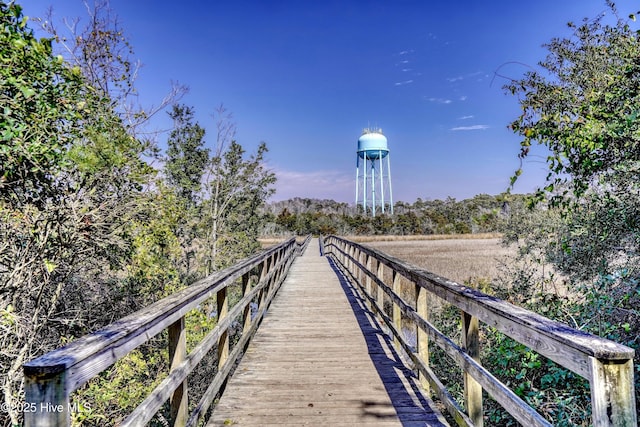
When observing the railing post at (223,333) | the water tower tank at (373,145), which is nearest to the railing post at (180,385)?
the railing post at (223,333)

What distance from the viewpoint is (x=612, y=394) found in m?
1.17

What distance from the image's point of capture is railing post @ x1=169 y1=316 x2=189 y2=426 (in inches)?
83.7

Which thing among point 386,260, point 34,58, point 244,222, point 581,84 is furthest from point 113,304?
point 244,222

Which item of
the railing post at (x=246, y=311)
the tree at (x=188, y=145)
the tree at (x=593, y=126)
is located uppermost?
the tree at (x=188, y=145)

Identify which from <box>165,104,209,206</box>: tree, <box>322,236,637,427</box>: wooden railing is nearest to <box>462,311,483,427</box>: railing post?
<box>322,236,637,427</box>: wooden railing

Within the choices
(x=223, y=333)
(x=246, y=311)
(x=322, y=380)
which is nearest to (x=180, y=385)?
(x=223, y=333)

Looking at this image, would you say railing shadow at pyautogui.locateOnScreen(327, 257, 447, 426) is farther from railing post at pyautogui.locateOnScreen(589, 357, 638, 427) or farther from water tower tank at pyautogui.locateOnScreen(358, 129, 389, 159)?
water tower tank at pyautogui.locateOnScreen(358, 129, 389, 159)

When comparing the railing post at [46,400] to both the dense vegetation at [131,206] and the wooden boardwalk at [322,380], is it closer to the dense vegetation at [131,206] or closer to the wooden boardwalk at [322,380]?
the wooden boardwalk at [322,380]

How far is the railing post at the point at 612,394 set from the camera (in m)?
1.16

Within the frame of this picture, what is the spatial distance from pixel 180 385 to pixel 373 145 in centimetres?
4085

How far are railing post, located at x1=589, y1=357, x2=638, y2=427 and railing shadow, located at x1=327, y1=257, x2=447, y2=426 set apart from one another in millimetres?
1544

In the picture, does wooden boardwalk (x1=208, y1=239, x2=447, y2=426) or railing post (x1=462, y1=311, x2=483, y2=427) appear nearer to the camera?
railing post (x1=462, y1=311, x2=483, y2=427)

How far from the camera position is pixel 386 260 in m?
4.64

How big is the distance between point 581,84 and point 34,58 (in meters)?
8.32
